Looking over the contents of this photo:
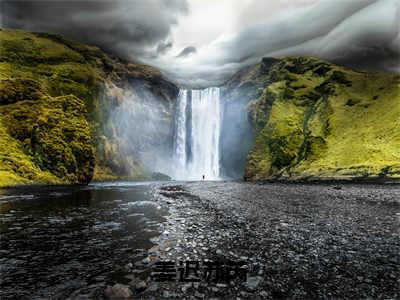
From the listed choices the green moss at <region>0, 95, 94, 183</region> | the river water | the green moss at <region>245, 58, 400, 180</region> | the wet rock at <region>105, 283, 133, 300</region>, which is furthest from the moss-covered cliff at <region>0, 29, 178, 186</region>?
the green moss at <region>245, 58, 400, 180</region>

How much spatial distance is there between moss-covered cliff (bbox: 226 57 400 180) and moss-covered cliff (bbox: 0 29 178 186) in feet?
220

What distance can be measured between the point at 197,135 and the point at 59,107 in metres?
97.3

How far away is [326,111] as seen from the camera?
451ft

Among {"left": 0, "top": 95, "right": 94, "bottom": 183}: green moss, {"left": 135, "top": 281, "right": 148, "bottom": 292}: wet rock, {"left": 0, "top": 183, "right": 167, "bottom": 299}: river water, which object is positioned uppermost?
{"left": 0, "top": 95, "right": 94, "bottom": 183}: green moss

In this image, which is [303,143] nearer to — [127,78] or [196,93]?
[196,93]

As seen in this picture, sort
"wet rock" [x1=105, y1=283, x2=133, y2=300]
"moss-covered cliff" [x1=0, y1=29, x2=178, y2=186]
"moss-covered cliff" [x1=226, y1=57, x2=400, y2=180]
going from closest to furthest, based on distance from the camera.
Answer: "wet rock" [x1=105, y1=283, x2=133, y2=300]
"moss-covered cliff" [x1=0, y1=29, x2=178, y2=186]
"moss-covered cliff" [x1=226, y1=57, x2=400, y2=180]

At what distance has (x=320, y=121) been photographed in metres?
134

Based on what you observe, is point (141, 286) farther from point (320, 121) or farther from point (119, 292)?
point (320, 121)

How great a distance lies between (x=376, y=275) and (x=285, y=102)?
14783 centimetres

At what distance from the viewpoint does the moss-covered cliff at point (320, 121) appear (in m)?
92.0

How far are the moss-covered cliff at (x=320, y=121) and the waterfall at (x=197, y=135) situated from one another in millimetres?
23569

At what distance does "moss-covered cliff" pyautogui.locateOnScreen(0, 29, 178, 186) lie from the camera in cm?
6531

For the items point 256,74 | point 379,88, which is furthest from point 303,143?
point 256,74

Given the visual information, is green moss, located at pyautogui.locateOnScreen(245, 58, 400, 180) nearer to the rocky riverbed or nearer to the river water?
the rocky riverbed
